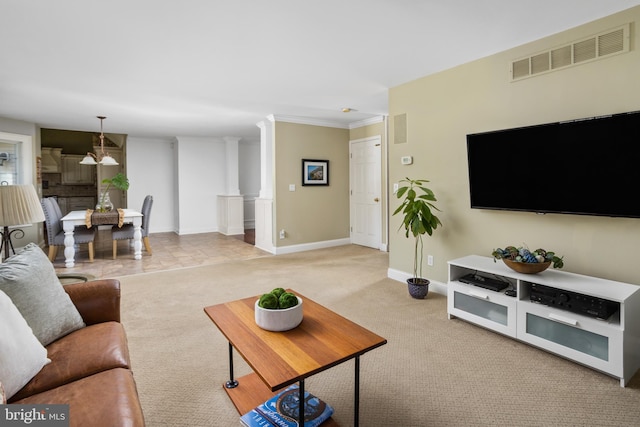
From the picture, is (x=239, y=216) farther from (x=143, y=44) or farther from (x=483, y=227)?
(x=483, y=227)

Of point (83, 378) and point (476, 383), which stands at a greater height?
point (83, 378)

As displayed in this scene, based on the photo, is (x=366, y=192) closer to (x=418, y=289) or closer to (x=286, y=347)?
(x=418, y=289)

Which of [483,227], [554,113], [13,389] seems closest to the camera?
[13,389]

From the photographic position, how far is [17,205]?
2.38 meters

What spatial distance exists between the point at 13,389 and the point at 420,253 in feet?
11.2

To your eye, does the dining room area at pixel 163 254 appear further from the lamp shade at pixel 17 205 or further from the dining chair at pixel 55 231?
A: the lamp shade at pixel 17 205

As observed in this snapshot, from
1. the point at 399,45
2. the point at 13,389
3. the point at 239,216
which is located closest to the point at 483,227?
the point at 399,45

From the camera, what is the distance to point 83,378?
53.8 inches

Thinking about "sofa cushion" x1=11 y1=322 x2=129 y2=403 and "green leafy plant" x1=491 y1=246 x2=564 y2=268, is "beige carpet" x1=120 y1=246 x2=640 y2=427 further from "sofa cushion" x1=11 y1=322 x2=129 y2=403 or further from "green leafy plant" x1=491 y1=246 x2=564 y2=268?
"green leafy plant" x1=491 y1=246 x2=564 y2=268

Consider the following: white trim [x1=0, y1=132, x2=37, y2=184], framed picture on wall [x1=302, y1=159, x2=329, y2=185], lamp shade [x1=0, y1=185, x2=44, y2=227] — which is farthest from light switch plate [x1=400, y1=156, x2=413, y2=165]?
white trim [x1=0, y1=132, x2=37, y2=184]

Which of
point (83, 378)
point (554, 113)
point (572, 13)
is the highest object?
point (572, 13)

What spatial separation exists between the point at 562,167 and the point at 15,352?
10.9 feet

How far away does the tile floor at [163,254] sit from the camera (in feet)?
15.6

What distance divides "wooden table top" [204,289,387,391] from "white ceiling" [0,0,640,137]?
6.58 ft
